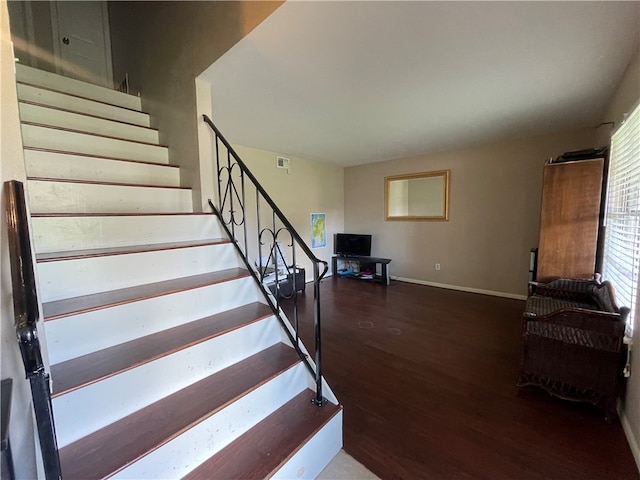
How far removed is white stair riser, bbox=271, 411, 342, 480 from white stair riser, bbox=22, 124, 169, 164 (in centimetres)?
273

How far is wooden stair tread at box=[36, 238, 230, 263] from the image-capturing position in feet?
4.81

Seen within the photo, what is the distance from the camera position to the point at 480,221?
435 centimetres

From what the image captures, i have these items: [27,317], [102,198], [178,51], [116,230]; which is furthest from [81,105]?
[27,317]

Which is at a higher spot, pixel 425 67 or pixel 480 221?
pixel 425 67

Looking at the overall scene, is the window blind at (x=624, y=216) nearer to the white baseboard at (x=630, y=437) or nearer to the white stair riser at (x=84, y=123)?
the white baseboard at (x=630, y=437)

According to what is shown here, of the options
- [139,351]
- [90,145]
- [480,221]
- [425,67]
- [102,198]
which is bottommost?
[139,351]

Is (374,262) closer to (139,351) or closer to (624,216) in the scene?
(624,216)

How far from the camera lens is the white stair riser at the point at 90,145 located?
6.86 feet

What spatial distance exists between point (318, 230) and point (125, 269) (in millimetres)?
4037

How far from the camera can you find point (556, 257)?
2590mm

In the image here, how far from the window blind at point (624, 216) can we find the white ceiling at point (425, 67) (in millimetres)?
532

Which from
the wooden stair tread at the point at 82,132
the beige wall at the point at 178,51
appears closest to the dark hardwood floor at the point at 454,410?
the beige wall at the point at 178,51

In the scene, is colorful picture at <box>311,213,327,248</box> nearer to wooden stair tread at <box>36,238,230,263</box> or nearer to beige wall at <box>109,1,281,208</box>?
beige wall at <box>109,1,281,208</box>

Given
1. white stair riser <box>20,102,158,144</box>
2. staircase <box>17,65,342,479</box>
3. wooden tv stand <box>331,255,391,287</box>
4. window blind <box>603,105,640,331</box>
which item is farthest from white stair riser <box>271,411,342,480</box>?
wooden tv stand <box>331,255,391,287</box>
